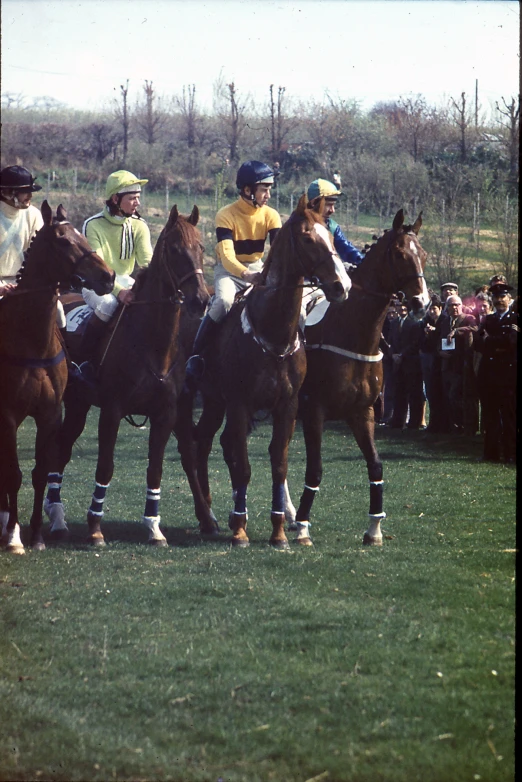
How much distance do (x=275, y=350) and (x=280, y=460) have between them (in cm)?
102

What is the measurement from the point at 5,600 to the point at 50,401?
2.20 m

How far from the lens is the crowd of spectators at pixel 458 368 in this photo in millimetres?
15711

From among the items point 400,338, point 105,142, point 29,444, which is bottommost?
point 29,444

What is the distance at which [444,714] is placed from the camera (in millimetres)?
5316

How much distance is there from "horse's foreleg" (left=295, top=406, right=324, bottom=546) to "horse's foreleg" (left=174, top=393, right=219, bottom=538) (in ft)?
3.39

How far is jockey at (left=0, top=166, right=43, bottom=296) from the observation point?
9.73 m

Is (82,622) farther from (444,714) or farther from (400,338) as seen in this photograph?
(400,338)

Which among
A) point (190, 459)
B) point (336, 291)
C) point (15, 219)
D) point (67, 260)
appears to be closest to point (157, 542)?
point (190, 459)

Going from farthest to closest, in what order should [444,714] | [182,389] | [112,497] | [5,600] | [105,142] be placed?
[105,142] < [112,497] < [182,389] < [5,600] < [444,714]

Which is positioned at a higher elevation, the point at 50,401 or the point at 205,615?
the point at 50,401

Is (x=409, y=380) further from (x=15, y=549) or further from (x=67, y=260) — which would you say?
(x=67, y=260)

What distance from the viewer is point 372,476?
1015 cm

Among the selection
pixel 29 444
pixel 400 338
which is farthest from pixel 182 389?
pixel 400 338

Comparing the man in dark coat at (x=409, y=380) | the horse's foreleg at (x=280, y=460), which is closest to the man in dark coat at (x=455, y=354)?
the man in dark coat at (x=409, y=380)
